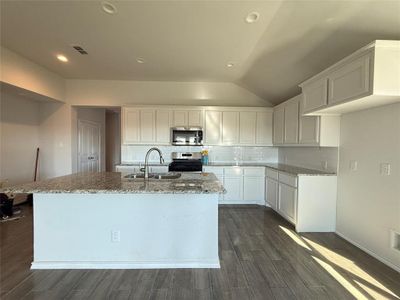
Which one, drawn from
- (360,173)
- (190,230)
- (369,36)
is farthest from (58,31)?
(360,173)

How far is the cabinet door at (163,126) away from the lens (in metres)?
4.95

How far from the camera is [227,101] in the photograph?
17.4ft

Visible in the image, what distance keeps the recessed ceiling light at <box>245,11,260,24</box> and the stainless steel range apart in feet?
9.63

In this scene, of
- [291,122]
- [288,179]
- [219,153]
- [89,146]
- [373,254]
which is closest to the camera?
[373,254]

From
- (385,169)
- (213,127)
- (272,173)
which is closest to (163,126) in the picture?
(213,127)

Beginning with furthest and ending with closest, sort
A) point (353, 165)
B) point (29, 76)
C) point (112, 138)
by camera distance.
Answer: point (112, 138) < point (29, 76) < point (353, 165)

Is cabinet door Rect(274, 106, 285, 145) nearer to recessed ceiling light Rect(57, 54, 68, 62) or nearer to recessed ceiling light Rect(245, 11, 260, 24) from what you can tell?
recessed ceiling light Rect(245, 11, 260, 24)

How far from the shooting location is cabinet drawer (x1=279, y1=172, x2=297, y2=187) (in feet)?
11.4

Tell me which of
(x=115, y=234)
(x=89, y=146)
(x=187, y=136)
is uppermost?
(x=187, y=136)

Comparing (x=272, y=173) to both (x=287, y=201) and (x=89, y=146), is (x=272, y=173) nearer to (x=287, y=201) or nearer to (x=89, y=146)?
(x=287, y=201)

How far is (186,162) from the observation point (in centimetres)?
495

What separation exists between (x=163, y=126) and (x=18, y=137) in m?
3.11

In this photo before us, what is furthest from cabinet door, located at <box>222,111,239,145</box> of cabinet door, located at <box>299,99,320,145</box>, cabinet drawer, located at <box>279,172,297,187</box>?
cabinet door, located at <box>299,99,320,145</box>

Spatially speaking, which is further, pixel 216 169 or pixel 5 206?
pixel 216 169
